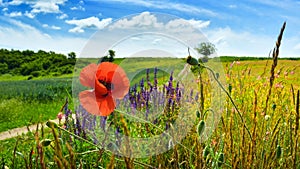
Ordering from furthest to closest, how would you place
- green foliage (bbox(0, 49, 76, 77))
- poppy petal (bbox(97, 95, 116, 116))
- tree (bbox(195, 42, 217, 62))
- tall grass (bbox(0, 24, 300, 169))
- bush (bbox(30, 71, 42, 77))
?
bush (bbox(30, 71, 42, 77))
green foliage (bbox(0, 49, 76, 77))
tree (bbox(195, 42, 217, 62))
poppy petal (bbox(97, 95, 116, 116))
tall grass (bbox(0, 24, 300, 169))

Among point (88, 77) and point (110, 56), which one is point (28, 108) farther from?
point (88, 77)

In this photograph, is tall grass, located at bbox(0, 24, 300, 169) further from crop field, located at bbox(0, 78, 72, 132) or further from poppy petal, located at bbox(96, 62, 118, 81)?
crop field, located at bbox(0, 78, 72, 132)

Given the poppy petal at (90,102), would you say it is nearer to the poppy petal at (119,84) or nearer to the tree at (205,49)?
the poppy petal at (119,84)

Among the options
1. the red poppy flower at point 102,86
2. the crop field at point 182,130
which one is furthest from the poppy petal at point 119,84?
the crop field at point 182,130

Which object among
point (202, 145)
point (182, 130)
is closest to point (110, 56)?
point (202, 145)

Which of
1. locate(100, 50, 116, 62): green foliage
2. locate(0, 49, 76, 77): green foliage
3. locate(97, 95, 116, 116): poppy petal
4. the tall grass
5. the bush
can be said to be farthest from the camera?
the bush

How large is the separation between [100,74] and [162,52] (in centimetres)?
47

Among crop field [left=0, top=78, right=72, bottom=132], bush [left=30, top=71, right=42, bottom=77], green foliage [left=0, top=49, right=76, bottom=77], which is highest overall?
green foliage [left=0, top=49, right=76, bottom=77]

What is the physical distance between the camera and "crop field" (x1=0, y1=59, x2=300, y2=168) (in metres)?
1.10

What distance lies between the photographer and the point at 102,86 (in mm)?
1099

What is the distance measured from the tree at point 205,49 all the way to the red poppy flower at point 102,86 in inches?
22.7

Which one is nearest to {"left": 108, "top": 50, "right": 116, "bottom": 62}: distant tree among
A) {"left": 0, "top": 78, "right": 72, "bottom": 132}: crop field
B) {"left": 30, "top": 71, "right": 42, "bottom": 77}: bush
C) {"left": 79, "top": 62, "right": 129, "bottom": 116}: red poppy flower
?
{"left": 79, "top": 62, "right": 129, "bottom": 116}: red poppy flower

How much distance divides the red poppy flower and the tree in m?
0.58

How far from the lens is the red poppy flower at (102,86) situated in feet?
3.60
